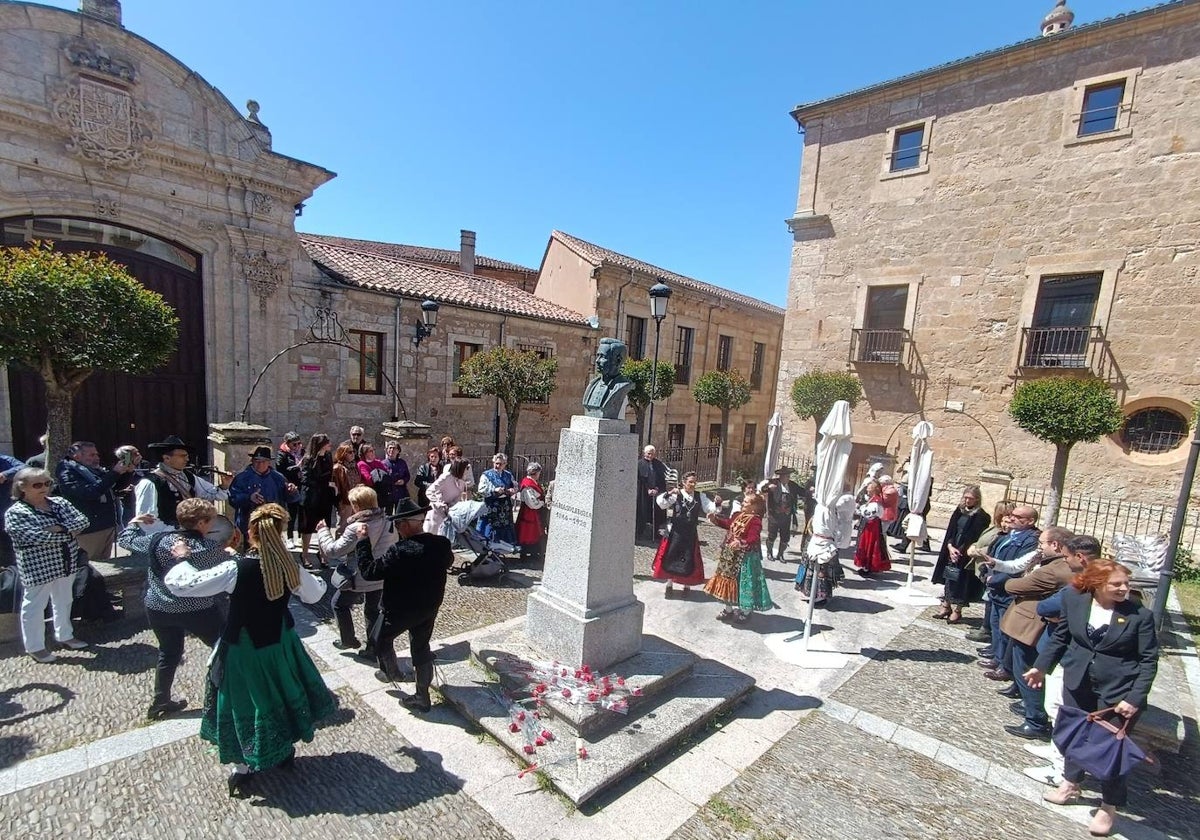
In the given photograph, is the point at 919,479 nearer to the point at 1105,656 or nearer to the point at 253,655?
the point at 1105,656

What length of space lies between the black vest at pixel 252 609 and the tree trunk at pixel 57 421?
4249 mm

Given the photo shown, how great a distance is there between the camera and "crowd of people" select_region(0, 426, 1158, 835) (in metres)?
3.10

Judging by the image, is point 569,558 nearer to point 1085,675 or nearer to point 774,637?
point 774,637

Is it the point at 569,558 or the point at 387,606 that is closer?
the point at 387,606

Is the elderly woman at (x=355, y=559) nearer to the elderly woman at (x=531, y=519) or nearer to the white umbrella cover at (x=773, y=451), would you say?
the elderly woman at (x=531, y=519)

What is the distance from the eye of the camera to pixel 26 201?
28.3ft

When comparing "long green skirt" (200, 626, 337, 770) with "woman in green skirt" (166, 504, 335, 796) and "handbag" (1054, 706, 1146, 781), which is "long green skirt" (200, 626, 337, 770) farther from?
"handbag" (1054, 706, 1146, 781)

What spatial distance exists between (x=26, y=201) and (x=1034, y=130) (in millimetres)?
20107

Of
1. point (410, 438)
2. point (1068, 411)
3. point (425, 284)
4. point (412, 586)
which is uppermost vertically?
point (425, 284)

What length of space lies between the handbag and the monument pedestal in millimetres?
2132

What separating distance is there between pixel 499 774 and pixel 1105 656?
4000mm

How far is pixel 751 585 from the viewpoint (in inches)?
234

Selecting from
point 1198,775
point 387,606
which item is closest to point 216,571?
point 387,606

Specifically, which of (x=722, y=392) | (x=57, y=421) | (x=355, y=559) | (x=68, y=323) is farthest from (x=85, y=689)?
(x=722, y=392)
